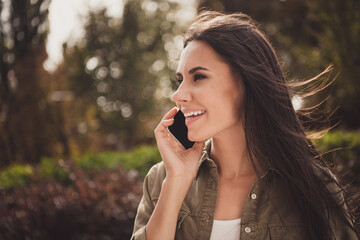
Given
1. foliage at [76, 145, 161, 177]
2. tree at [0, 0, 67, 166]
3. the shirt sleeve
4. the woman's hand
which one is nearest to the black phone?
the woman's hand

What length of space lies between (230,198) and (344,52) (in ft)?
18.1

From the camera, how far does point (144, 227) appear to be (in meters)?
2.23

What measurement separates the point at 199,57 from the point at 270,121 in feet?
2.21

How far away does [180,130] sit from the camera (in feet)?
8.23

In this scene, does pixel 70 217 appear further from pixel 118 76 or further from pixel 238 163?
pixel 118 76

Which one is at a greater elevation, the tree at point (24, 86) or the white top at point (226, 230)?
the tree at point (24, 86)

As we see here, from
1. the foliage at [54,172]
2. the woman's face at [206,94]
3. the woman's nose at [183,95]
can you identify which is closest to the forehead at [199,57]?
the woman's face at [206,94]

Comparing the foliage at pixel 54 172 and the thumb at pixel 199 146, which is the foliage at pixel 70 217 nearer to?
the foliage at pixel 54 172

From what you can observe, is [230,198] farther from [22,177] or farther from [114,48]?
[114,48]

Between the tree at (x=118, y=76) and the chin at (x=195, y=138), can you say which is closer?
the chin at (x=195, y=138)

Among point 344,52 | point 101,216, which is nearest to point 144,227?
point 101,216

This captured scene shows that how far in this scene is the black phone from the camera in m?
2.49

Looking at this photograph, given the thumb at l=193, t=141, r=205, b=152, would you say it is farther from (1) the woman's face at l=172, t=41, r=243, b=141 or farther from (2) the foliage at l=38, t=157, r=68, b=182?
(2) the foliage at l=38, t=157, r=68, b=182

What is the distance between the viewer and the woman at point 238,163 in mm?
2205
